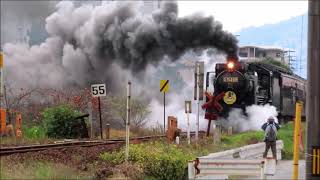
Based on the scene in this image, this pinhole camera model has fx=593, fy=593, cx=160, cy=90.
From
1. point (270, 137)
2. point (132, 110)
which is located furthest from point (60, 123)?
point (132, 110)

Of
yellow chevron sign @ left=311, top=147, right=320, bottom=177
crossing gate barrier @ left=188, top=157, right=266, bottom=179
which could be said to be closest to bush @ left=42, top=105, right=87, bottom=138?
crossing gate barrier @ left=188, top=157, right=266, bottom=179

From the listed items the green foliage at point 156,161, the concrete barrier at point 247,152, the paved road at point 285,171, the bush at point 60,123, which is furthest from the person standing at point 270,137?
the bush at point 60,123

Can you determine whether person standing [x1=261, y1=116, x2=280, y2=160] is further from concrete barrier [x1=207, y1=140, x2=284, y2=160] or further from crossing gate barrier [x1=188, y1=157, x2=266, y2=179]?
crossing gate barrier [x1=188, y1=157, x2=266, y2=179]

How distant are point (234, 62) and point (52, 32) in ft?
28.6

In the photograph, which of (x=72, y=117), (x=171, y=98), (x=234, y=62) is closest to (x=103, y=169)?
(x=72, y=117)

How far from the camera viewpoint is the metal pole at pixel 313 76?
8875 millimetres

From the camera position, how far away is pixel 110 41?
28.0 meters

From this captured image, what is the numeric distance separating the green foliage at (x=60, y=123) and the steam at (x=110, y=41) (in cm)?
756

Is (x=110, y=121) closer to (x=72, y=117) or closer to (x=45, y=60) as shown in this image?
(x=45, y=60)

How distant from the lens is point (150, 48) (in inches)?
1120

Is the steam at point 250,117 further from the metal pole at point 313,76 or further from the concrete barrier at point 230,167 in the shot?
the metal pole at point 313,76

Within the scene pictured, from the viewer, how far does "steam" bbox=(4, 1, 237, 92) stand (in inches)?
1100

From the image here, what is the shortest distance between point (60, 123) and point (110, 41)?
8.79m

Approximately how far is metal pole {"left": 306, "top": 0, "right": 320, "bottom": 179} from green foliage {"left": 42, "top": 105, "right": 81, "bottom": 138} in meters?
12.0
